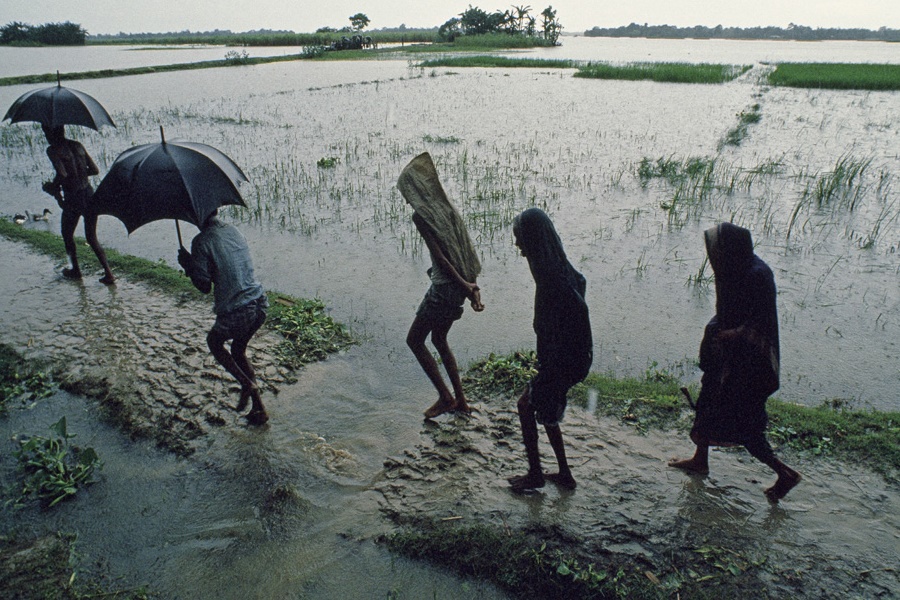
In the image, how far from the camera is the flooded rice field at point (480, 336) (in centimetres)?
254

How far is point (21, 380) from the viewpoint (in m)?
3.83

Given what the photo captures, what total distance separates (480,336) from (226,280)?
217 cm

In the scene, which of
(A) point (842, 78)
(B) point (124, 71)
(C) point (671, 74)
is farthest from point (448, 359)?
(B) point (124, 71)

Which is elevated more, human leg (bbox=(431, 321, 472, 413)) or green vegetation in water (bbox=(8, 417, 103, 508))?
human leg (bbox=(431, 321, 472, 413))

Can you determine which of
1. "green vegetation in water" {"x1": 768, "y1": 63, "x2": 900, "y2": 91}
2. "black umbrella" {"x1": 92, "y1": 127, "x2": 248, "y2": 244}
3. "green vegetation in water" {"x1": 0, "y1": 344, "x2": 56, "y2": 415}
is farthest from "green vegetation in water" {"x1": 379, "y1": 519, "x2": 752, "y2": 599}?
"green vegetation in water" {"x1": 768, "y1": 63, "x2": 900, "y2": 91}

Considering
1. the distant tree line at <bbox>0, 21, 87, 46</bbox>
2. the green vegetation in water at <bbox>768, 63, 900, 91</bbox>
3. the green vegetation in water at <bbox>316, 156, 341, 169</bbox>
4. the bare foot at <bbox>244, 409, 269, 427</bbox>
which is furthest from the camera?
the distant tree line at <bbox>0, 21, 87, 46</bbox>

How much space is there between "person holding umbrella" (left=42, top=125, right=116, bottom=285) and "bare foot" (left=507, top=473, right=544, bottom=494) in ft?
13.2

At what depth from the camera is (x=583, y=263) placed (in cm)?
590

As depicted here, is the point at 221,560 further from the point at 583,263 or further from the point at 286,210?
the point at 286,210

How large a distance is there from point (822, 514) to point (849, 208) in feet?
20.1

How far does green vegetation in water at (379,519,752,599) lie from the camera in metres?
2.25

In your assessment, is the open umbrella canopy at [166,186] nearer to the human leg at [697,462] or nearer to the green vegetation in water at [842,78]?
the human leg at [697,462]

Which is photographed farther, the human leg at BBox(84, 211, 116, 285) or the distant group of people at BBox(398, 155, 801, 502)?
the human leg at BBox(84, 211, 116, 285)

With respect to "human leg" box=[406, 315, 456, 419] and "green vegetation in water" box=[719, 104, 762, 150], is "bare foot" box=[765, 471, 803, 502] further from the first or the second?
"green vegetation in water" box=[719, 104, 762, 150]
